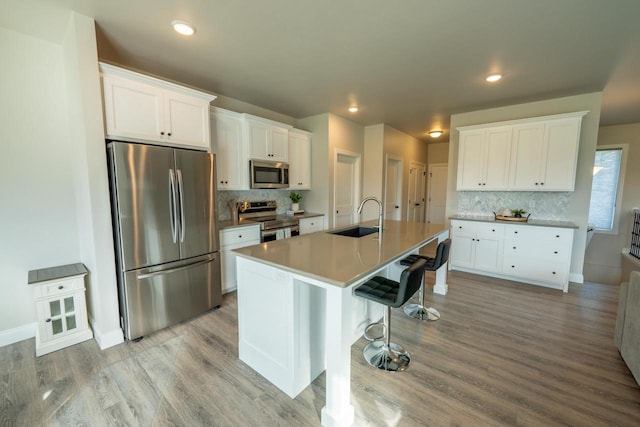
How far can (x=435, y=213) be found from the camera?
7664mm

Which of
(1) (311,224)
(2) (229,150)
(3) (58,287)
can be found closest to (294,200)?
(1) (311,224)

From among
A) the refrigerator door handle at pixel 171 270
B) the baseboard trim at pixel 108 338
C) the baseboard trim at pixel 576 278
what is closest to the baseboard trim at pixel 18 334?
the baseboard trim at pixel 108 338

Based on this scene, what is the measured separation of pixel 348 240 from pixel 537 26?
90.9 inches

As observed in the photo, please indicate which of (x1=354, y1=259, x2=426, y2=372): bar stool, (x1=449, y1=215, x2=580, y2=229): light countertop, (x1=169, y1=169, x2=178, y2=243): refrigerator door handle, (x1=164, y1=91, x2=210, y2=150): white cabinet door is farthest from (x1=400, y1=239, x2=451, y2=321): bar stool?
(x1=164, y1=91, x2=210, y2=150): white cabinet door

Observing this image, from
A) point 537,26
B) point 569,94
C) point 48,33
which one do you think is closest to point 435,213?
point 569,94

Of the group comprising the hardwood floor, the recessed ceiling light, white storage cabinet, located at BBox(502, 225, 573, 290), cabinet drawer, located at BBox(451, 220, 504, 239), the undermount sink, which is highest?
the recessed ceiling light

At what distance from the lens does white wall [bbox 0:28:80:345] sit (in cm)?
220

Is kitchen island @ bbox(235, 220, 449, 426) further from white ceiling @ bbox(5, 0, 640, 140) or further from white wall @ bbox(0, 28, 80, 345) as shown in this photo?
white wall @ bbox(0, 28, 80, 345)

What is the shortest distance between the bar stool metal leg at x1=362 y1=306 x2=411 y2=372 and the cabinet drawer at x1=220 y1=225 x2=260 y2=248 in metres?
1.96

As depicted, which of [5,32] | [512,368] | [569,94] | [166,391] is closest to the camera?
[166,391]

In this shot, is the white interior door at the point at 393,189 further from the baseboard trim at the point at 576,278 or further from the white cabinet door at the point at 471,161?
the baseboard trim at the point at 576,278

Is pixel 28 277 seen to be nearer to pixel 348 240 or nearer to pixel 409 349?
pixel 348 240

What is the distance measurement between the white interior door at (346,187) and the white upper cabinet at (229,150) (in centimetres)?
176

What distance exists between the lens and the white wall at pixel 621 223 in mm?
5102
